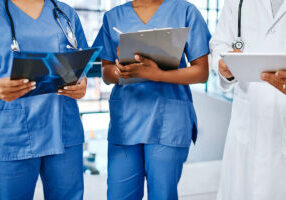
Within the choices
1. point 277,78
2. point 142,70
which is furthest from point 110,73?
point 277,78

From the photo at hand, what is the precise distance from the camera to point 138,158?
125 cm

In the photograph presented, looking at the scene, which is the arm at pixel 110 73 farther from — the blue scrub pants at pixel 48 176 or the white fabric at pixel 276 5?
the white fabric at pixel 276 5

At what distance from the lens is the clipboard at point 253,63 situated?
2.94 feet

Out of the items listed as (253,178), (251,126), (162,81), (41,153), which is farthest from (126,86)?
(253,178)

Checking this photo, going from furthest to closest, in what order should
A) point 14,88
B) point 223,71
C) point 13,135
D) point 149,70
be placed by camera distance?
1. point 223,71
2. point 149,70
3. point 13,135
4. point 14,88

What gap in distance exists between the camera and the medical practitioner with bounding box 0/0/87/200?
99 cm

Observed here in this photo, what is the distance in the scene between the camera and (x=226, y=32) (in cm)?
128

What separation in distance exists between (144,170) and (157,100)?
0.32 metres

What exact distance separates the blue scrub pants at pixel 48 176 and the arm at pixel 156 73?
0.35 m

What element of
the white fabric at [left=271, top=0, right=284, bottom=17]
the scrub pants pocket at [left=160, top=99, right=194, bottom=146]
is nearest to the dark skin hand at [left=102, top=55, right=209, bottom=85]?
the scrub pants pocket at [left=160, top=99, right=194, bottom=146]

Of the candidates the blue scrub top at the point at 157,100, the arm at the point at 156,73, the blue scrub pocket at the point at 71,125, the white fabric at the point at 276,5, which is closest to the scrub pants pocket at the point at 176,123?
the blue scrub top at the point at 157,100

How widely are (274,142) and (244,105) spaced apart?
0.19 meters

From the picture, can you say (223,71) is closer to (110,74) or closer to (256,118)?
(256,118)

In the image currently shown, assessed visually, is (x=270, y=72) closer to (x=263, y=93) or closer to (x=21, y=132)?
(x=263, y=93)
